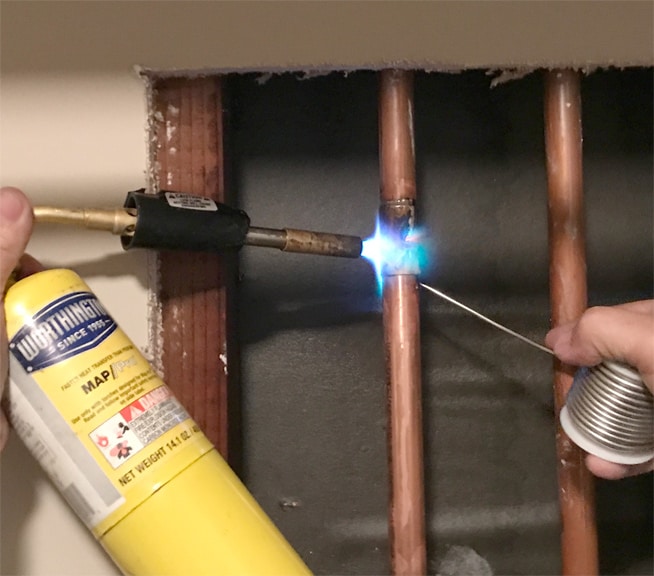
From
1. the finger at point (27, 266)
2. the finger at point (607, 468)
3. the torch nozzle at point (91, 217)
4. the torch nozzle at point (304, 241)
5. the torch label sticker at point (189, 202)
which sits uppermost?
the torch label sticker at point (189, 202)

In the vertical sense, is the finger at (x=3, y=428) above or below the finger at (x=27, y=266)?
below

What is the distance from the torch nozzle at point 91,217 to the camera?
0.50 metres

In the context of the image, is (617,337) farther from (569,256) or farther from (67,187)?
(67,187)

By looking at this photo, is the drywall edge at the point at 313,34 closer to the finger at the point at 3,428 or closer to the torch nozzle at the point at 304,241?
the torch nozzle at the point at 304,241

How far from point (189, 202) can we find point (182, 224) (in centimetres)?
2

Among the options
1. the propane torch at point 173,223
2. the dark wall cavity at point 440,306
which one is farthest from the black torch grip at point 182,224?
the dark wall cavity at point 440,306

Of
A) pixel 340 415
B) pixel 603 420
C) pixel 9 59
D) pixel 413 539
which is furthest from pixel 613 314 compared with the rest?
pixel 9 59

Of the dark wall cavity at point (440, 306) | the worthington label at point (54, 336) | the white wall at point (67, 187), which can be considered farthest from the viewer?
the dark wall cavity at point (440, 306)

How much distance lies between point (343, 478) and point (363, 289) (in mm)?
236

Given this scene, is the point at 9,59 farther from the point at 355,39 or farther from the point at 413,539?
the point at 413,539

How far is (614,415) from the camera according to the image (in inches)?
20.9

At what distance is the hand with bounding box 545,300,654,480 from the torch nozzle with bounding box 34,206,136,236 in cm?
37

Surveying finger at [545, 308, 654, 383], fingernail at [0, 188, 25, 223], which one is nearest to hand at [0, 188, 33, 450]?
fingernail at [0, 188, 25, 223]

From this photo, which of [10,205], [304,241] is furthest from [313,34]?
[10,205]
